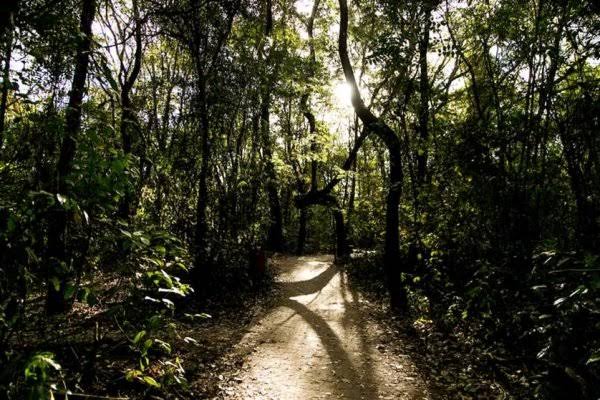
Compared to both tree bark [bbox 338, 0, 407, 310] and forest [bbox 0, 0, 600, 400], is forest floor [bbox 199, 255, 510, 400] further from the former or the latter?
tree bark [bbox 338, 0, 407, 310]

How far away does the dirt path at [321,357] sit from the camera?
5.77 m

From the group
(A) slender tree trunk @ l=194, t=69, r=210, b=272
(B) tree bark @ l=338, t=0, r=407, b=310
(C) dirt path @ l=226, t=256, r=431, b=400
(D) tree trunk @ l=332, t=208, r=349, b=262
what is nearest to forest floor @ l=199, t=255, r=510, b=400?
(C) dirt path @ l=226, t=256, r=431, b=400

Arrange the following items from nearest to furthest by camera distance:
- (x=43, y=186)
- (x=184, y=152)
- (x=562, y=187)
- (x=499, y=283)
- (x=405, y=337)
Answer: (x=43, y=186), (x=499, y=283), (x=562, y=187), (x=405, y=337), (x=184, y=152)

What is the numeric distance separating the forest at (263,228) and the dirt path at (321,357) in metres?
0.05

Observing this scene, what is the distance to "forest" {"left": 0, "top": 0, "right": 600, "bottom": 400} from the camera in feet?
9.05

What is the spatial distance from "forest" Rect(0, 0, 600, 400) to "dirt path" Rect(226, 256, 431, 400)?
2.0 inches

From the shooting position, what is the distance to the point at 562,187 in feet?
23.8

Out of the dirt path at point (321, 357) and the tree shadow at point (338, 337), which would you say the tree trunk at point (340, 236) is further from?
the dirt path at point (321, 357)

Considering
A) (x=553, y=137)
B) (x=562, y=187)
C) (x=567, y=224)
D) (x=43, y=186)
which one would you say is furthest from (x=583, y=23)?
(x=43, y=186)

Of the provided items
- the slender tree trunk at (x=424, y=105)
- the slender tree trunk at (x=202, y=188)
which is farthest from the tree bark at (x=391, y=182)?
the slender tree trunk at (x=202, y=188)

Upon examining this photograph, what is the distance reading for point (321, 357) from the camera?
23.1 ft

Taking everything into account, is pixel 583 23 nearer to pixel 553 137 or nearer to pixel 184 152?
pixel 553 137

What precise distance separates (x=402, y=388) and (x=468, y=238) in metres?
3.60

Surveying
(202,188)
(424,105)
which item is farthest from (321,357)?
(424,105)
